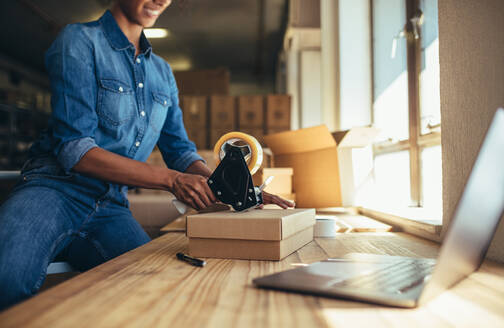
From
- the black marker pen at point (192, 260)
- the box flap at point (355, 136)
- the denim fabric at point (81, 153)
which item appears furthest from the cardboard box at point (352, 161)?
the black marker pen at point (192, 260)

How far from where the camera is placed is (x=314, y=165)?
2.06m

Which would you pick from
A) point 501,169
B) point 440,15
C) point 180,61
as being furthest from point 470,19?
point 180,61

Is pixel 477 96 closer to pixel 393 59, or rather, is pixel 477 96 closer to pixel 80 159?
pixel 80 159

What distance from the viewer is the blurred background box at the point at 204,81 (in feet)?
17.1

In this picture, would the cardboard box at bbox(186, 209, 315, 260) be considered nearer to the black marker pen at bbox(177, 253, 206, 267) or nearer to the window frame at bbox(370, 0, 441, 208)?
the black marker pen at bbox(177, 253, 206, 267)

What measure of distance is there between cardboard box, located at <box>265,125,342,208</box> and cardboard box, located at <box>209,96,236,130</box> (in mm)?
2356

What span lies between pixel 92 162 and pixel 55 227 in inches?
7.7

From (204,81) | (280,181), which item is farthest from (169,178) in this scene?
(204,81)

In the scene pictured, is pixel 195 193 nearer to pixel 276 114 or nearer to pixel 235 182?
pixel 235 182

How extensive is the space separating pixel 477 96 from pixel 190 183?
2.23 feet

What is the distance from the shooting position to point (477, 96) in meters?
0.79

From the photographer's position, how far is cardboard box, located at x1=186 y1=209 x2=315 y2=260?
0.73 meters

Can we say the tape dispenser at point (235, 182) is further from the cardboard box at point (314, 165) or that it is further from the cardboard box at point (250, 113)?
the cardboard box at point (250, 113)

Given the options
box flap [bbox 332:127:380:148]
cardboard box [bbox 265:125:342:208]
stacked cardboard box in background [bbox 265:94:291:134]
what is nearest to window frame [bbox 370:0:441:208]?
box flap [bbox 332:127:380:148]
